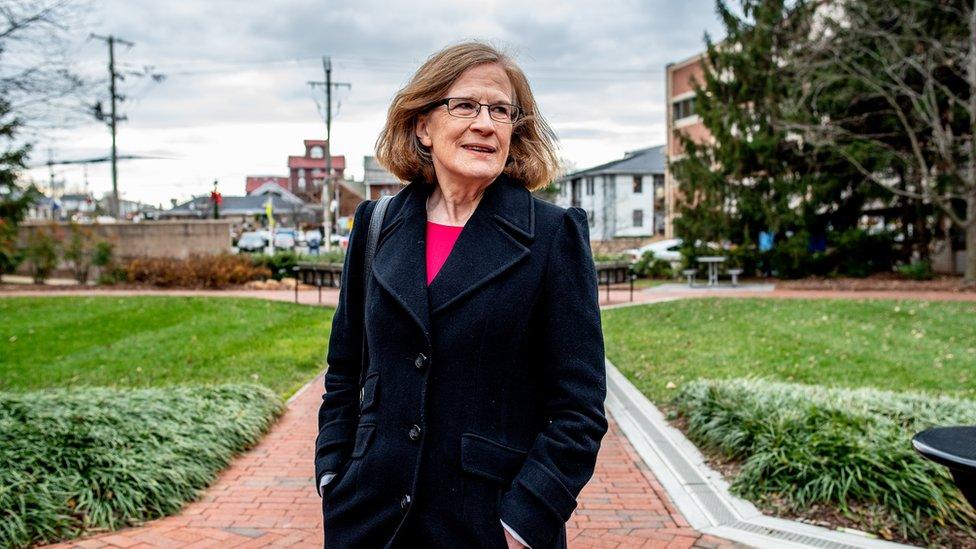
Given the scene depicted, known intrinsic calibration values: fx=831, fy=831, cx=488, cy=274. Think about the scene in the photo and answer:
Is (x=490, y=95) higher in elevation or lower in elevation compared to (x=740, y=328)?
higher

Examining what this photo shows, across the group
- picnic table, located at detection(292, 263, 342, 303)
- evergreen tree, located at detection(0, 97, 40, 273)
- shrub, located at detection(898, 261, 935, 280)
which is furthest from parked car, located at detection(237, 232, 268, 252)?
shrub, located at detection(898, 261, 935, 280)

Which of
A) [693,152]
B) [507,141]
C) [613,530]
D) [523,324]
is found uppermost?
[693,152]

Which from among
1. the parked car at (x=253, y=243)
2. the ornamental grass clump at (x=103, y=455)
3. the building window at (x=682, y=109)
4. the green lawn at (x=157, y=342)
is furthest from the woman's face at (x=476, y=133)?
the building window at (x=682, y=109)

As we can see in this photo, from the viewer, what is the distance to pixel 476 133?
2.08 metres

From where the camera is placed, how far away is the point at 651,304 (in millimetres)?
16438

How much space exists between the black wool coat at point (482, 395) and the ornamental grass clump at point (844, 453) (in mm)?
3193

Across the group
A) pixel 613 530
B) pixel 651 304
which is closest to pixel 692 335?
pixel 651 304

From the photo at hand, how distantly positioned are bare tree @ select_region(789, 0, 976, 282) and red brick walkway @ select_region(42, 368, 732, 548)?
665 inches

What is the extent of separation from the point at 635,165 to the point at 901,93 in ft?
152

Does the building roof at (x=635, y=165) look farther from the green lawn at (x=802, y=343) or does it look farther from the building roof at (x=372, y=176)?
the green lawn at (x=802, y=343)

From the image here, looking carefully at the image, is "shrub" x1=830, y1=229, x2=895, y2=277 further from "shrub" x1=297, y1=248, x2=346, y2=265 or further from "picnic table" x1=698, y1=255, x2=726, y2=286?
"shrub" x1=297, y1=248, x2=346, y2=265

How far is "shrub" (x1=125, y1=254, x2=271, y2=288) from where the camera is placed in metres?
21.2

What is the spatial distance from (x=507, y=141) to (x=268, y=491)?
146 inches

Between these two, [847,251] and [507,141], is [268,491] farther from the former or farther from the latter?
[847,251]
